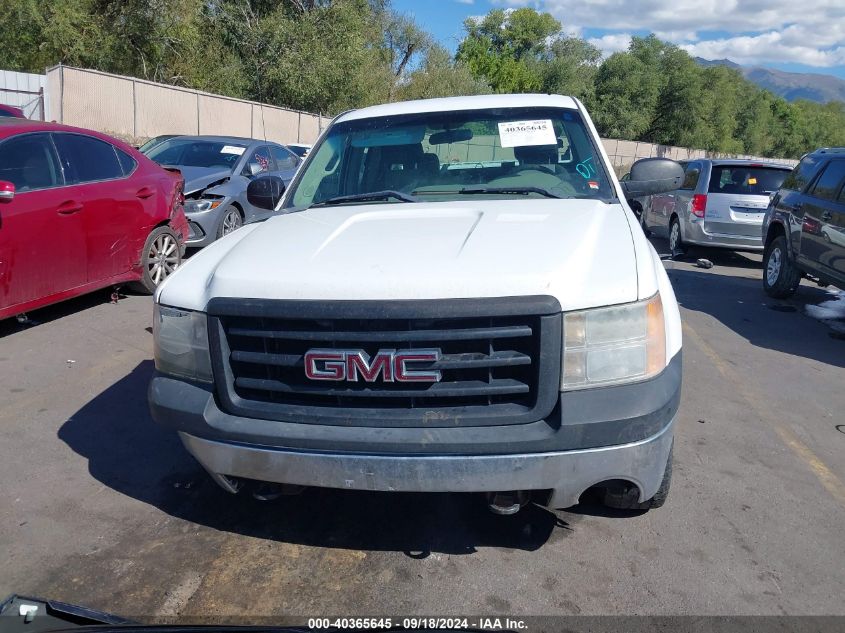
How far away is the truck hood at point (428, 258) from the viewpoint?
2750 mm

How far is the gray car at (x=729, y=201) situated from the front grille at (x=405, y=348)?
9.95 meters

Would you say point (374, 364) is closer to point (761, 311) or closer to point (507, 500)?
point (507, 500)

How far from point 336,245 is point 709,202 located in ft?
33.0

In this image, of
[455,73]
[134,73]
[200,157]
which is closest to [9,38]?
[134,73]

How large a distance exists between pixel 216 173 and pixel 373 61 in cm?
3320

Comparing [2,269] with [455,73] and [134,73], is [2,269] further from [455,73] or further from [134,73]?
[455,73]

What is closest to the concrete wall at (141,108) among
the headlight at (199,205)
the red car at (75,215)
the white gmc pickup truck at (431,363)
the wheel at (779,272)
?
the headlight at (199,205)

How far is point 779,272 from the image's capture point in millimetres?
9328

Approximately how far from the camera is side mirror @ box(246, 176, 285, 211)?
15.4 ft

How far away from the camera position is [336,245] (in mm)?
3201

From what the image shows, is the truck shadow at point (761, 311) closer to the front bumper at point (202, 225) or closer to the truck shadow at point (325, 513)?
the truck shadow at point (325, 513)

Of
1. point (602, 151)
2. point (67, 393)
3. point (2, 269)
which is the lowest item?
point (67, 393)

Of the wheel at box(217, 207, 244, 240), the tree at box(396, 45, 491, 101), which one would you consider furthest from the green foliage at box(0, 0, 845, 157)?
the wheel at box(217, 207, 244, 240)

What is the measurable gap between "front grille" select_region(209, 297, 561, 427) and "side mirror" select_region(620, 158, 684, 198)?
2.23 metres
